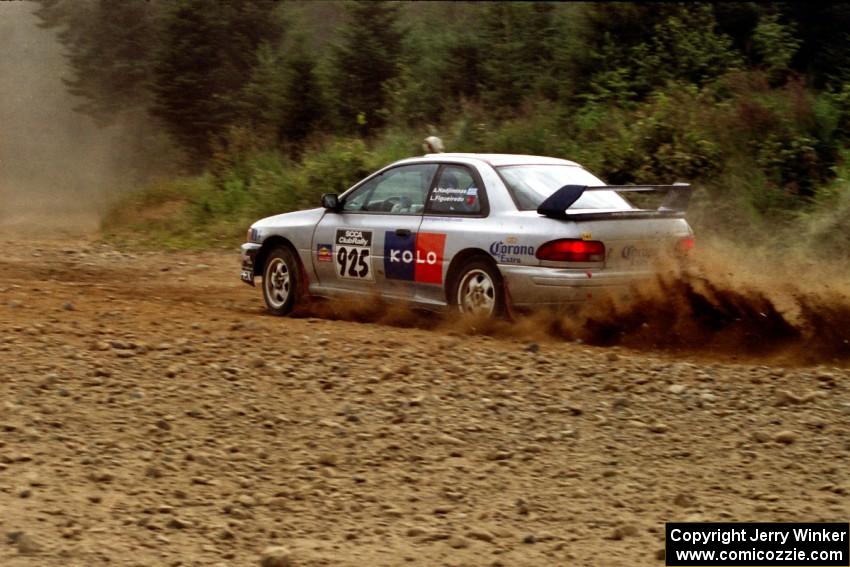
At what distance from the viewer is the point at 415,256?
31.4ft

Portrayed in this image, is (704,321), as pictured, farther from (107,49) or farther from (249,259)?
(107,49)

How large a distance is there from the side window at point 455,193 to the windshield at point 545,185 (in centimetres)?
27

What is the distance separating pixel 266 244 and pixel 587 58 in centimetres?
1130

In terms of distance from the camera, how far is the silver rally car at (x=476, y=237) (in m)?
8.73

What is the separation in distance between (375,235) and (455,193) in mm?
813

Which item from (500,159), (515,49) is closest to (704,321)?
(500,159)

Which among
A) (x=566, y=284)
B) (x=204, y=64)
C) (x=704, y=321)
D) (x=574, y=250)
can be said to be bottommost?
(x=704, y=321)

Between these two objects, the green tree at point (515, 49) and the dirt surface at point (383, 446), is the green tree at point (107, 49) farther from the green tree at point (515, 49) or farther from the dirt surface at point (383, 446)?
the dirt surface at point (383, 446)

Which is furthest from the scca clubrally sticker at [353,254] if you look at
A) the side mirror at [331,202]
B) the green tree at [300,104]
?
the green tree at [300,104]


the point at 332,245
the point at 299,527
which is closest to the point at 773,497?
the point at 299,527

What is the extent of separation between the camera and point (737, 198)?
14.3 metres

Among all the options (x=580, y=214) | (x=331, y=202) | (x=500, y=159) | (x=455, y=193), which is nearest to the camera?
(x=580, y=214)

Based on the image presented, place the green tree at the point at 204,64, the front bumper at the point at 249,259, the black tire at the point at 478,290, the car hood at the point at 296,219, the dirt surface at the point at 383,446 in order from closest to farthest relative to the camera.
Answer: the dirt surface at the point at 383,446, the black tire at the point at 478,290, the car hood at the point at 296,219, the front bumper at the point at 249,259, the green tree at the point at 204,64

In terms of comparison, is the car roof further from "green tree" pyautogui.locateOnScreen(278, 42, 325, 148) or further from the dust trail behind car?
"green tree" pyautogui.locateOnScreen(278, 42, 325, 148)
